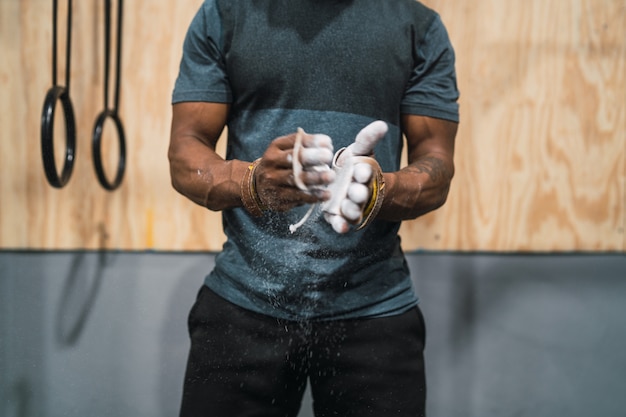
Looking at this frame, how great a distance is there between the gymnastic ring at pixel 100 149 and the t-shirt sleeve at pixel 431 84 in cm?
64

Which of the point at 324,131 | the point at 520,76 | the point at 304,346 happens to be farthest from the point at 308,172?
the point at 520,76

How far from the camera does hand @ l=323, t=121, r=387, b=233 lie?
27.4 inches

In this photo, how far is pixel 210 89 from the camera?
91cm

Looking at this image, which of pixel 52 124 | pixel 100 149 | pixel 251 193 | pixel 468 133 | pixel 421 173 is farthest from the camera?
pixel 468 133

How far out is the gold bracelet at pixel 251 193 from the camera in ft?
2.62

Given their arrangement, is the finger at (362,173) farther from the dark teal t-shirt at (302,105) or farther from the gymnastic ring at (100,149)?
the gymnastic ring at (100,149)

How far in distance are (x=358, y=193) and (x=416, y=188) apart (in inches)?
8.6

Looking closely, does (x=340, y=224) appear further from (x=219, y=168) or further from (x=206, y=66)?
(x=206, y=66)

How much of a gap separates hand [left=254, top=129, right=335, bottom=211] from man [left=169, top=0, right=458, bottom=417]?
0.37 ft

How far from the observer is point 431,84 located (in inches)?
38.1

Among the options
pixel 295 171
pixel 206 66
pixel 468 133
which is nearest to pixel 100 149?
pixel 206 66

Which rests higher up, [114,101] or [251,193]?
[114,101]

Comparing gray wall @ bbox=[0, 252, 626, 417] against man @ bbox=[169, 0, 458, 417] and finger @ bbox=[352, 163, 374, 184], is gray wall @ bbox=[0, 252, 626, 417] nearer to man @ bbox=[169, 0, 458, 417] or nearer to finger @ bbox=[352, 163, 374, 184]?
man @ bbox=[169, 0, 458, 417]

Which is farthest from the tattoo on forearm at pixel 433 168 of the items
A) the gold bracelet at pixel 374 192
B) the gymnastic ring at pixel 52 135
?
the gymnastic ring at pixel 52 135
